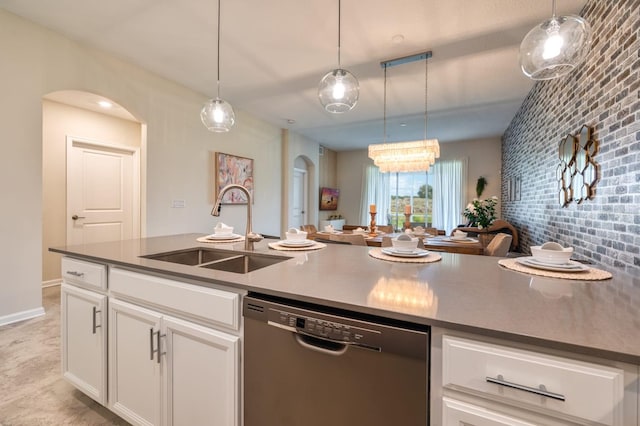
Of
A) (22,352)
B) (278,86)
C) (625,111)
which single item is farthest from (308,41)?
(22,352)

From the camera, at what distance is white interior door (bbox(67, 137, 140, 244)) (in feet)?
13.1

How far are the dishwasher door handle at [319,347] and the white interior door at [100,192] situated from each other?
14.3ft

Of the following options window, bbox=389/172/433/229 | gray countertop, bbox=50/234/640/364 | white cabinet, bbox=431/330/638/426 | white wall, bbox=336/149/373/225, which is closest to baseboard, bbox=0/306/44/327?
gray countertop, bbox=50/234/640/364

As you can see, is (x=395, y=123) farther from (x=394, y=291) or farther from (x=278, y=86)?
(x=394, y=291)

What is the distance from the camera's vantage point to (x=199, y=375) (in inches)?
43.4

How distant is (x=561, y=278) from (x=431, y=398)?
0.74 metres

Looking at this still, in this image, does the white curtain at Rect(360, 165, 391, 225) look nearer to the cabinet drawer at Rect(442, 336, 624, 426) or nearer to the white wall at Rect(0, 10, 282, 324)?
the white wall at Rect(0, 10, 282, 324)

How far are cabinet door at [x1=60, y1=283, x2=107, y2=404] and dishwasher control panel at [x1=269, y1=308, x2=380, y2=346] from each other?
3.49 feet

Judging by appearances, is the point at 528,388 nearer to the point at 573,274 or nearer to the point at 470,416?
the point at 470,416

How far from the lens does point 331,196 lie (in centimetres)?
820

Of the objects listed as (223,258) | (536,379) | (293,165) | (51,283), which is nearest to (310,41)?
(223,258)

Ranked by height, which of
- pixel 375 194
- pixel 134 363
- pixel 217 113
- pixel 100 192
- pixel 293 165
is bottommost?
pixel 134 363

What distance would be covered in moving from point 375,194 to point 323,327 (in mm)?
7634

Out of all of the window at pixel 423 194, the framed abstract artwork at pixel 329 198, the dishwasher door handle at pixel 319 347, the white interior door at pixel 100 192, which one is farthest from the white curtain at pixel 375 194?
the dishwasher door handle at pixel 319 347
